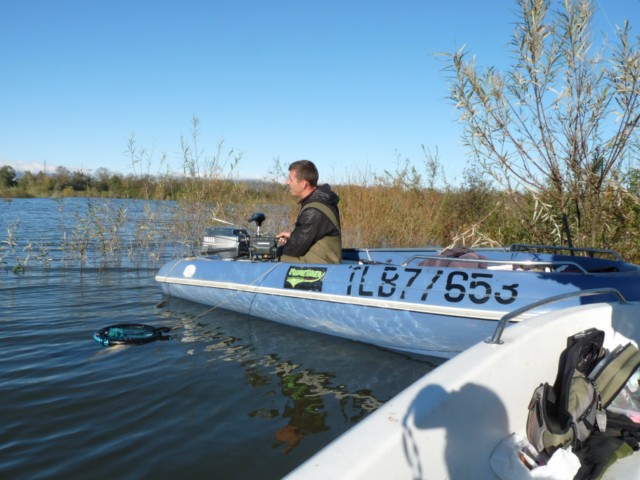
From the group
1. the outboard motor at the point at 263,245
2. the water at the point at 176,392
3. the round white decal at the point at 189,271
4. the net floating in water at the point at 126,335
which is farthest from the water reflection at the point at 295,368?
the outboard motor at the point at 263,245

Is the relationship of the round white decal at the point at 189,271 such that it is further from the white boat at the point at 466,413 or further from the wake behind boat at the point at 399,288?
the white boat at the point at 466,413

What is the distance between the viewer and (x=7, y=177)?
35.8 meters

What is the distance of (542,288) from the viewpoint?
3.86 m

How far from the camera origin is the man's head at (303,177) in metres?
5.60

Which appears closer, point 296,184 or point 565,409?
point 565,409

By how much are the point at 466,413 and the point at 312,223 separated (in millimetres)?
3658

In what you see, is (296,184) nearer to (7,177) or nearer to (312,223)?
(312,223)

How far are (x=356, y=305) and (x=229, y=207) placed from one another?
5.28 m

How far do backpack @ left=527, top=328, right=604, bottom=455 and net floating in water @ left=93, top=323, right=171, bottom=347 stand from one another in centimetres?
367

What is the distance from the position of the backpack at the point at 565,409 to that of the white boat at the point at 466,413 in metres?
0.07

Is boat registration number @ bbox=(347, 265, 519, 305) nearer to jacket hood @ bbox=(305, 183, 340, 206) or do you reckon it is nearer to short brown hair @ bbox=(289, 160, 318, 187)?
jacket hood @ bbox=(305, 183, 340, 206)

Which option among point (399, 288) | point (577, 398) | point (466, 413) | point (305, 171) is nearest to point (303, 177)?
point (305, 171)

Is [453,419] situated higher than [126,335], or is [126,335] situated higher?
[453,419]

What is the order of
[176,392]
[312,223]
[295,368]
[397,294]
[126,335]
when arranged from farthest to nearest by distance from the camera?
[312,223]
[126,335]
[397,294]
[295,368]
[176,392]
